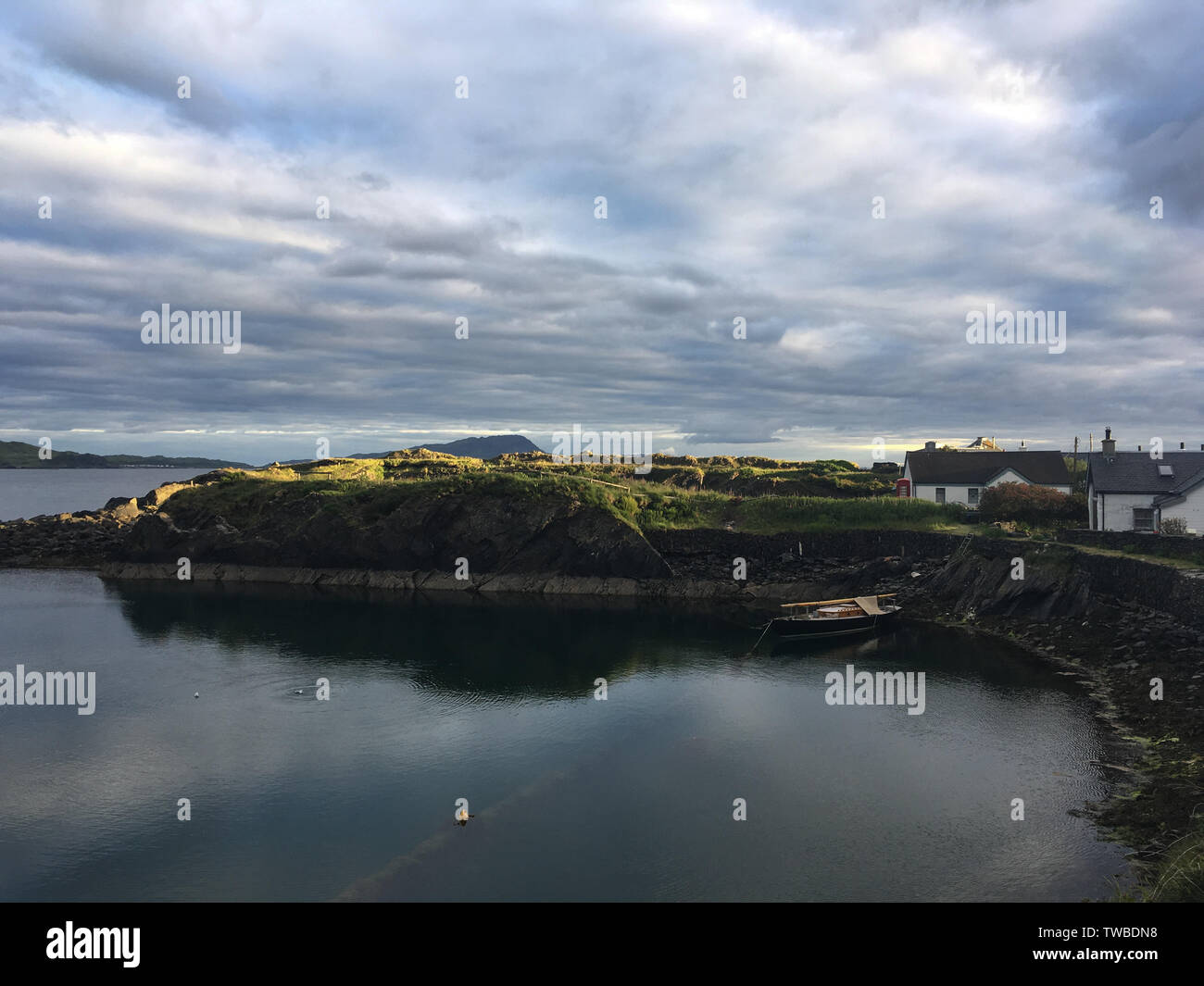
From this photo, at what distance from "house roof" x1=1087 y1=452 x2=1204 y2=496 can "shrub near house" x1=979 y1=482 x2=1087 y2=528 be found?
21.6ft

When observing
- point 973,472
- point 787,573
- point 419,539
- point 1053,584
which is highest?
point 973,472

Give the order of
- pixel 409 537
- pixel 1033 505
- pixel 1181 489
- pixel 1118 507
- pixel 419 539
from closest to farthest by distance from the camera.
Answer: pixel 1181 489 < pixel 1118 507 < pixel 1033 505 < pixel 419 539 < pixel 409 537

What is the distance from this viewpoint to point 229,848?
26.6 m

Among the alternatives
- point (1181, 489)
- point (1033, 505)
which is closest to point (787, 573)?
point (1033, 505)

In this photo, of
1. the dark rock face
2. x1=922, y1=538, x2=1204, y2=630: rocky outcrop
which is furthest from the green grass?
x1=922, y1=538, x2=1204, y2=630: rocky outcrop

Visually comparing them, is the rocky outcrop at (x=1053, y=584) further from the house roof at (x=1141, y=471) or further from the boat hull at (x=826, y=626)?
the house roof at (x=1141, y=471)

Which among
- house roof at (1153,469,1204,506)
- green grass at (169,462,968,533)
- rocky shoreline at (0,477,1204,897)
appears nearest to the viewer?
rocky shoreline at (0,477,1204,897)

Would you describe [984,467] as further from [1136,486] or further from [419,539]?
[419,539]

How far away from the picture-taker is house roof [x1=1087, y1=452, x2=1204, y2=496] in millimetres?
58531

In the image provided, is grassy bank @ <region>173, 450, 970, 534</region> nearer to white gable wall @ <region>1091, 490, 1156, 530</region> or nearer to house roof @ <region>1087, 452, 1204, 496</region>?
white gable wall @ <region>1091, 490, 1156, 530</region>

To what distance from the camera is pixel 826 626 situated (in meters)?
59.0

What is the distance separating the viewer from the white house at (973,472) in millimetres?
80438

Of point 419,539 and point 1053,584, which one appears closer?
point 1053,584

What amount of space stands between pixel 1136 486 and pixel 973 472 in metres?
23.5
